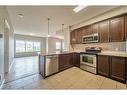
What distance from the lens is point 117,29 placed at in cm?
342

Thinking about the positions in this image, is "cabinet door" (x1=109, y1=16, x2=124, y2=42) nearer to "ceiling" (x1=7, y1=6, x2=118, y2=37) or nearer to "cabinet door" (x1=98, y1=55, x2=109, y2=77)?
"ceiling" (x1=7, y1=6, x2=118, y2=37)

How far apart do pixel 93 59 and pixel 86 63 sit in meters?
0.50

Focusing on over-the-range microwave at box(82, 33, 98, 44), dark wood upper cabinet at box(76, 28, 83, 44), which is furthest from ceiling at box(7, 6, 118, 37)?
over-the-range microwave at box(82, 33, 98, 44)

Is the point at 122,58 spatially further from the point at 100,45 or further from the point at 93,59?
the point at 100,45

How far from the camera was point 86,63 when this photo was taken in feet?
14.2

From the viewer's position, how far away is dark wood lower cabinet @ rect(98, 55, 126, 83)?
291 cm

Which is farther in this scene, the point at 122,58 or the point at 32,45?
the point at 32,45

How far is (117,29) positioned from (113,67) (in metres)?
1.38

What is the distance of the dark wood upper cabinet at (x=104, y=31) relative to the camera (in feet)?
12.4

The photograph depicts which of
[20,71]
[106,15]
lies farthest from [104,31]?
[20,71]

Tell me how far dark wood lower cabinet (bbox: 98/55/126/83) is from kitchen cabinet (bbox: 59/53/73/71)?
1.51 metres

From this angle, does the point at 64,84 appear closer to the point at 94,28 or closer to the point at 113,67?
the point at 113,67
